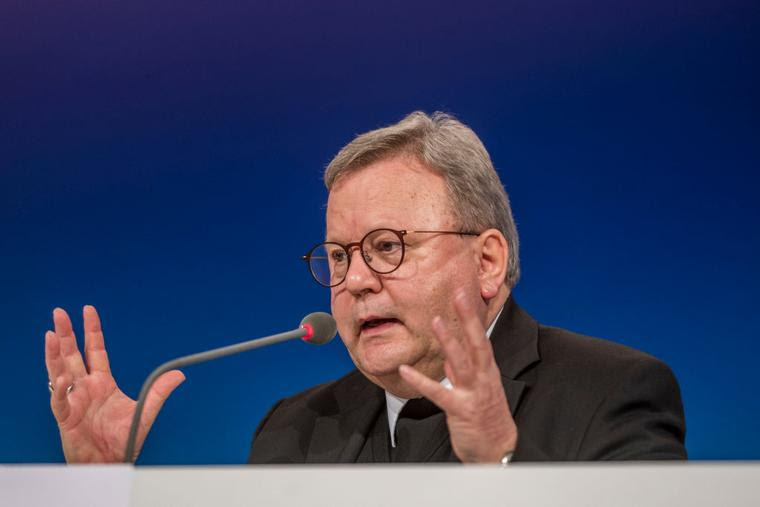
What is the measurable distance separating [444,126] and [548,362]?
63cm

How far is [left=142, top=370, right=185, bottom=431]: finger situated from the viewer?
1.84 meters

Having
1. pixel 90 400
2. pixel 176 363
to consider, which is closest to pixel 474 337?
pixel 176 363

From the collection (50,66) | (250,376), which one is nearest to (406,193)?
(250,376)

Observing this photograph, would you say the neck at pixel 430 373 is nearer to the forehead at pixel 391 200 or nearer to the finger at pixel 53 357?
the forehead at pixel 391 200

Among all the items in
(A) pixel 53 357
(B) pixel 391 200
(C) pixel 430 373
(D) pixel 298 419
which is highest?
(B) pixel 391 200

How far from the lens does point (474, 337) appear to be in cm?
130

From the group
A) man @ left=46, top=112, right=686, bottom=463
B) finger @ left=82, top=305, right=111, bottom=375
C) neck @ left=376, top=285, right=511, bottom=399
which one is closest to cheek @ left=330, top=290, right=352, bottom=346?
man @ left=46, top=112, right=686, bottom=463

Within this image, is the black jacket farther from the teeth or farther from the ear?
the teeth

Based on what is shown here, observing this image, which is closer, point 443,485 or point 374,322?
point 443,485

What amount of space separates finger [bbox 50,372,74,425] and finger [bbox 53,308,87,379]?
25mm

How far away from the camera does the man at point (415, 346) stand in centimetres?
168

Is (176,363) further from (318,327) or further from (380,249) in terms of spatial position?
(380,249)

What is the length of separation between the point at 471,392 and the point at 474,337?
0.09 metres

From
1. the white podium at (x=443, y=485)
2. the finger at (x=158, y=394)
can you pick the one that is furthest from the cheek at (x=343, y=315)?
the white podium at (x=443, y=485)
